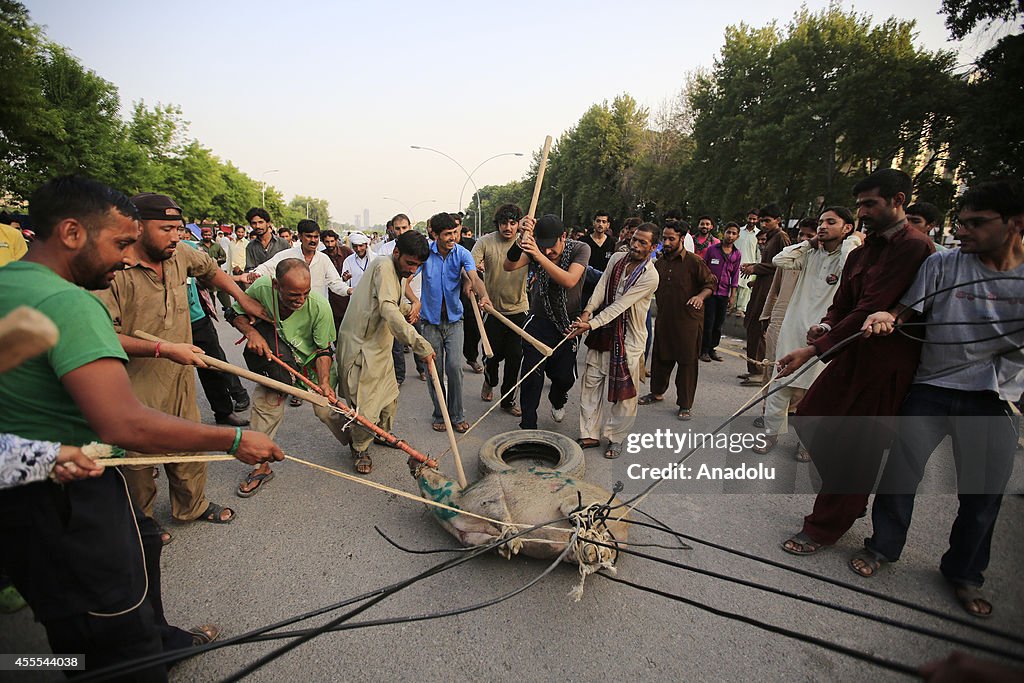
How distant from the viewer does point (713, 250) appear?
7.19m

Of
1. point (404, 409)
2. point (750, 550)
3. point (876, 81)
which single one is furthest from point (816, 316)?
point (876, 81)

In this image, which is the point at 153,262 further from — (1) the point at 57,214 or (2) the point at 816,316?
(2) the point at 816,316

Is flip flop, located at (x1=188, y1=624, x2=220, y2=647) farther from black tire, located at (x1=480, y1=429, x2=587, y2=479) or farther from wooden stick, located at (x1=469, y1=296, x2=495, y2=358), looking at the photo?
wooden stick, located at (x1=469, y1=296, x2=495, y2=358)

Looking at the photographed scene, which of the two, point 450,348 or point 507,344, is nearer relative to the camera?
point 450,348

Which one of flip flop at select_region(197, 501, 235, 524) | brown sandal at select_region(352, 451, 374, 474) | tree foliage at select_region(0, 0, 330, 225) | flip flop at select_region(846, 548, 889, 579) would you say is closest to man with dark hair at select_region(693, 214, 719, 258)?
flip flop at select_region(846, 548, 889, 579)

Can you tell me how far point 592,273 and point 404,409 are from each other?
3.11m

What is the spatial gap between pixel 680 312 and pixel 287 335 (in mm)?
3774

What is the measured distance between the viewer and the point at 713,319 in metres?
7.14

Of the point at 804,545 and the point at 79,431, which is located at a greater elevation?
the point at 79,431

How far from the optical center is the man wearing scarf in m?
4.03

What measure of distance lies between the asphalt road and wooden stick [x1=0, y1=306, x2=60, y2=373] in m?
1.85

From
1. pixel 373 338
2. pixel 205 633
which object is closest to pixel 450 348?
pixel 373 338

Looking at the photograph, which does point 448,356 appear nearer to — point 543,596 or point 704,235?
point 543,596

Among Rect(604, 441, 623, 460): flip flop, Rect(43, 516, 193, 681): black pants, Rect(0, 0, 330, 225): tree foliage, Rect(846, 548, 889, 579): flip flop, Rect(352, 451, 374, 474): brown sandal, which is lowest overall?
Rect(352, 451, 374, 474): brown sandal
